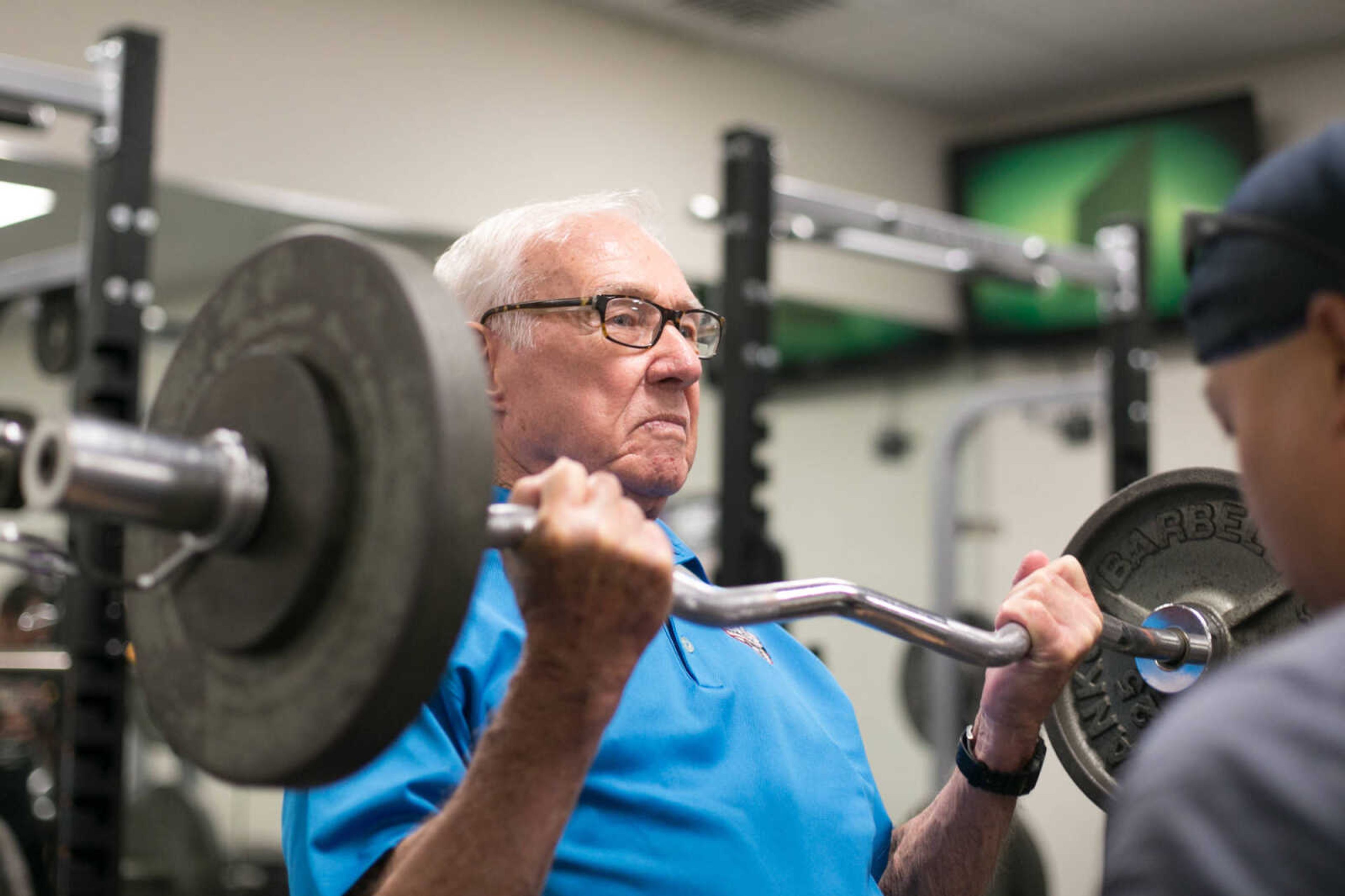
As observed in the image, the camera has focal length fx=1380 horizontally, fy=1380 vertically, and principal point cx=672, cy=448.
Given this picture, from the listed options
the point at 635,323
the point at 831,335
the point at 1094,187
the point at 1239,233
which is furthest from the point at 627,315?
the point at 831,335

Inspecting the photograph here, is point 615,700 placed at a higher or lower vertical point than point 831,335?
lower

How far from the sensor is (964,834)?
5.17ft

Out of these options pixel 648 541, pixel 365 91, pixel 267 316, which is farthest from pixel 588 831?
pixel 365 91

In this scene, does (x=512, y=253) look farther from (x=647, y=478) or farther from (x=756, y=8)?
(x=756, y=8)

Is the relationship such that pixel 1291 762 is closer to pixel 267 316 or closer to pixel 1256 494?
pixel 1256 494

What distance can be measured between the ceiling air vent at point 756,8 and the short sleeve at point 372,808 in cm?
407

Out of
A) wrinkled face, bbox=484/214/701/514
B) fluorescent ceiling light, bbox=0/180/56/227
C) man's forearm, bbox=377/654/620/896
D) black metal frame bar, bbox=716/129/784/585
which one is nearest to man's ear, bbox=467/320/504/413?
wrinkled face, bbox=484/214/701/514

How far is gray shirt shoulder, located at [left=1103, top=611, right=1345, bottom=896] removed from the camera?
588 mm

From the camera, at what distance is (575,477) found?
1.00 metres

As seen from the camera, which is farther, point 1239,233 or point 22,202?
point 22,202

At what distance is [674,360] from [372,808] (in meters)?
0.69

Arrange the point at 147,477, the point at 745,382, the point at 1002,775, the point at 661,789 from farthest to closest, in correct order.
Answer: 1. the point at 745,382
2. the point at 1002,775
3. the point at 661,789
4. the point at 147,477

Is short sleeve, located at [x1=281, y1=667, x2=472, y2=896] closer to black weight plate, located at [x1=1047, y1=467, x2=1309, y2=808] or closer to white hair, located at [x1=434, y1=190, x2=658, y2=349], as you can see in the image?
white hair, located at [x1=434, y1=190, x2=658, y2=349]

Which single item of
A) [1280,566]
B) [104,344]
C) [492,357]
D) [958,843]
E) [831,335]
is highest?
[831,335]
